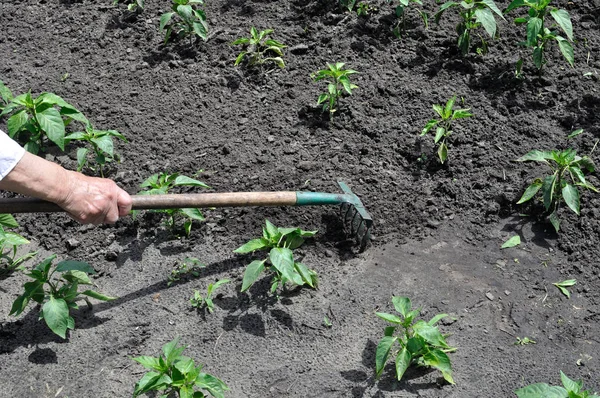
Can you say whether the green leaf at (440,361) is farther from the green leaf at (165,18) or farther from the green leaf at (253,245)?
the green leaf at (165,18)

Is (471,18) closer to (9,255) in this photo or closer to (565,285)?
(565,285)

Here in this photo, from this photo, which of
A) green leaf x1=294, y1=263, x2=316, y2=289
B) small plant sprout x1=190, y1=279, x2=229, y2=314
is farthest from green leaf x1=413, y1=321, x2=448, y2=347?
small plant sprout x1=190, y1=279, x2=229, y2=314

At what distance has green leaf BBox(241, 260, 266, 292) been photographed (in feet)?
11.8

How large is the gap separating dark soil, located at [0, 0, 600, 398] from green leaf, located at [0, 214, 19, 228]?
229mm

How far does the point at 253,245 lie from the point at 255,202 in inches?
8.3

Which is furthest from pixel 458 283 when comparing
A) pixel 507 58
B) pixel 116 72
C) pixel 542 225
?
pixel 116 72

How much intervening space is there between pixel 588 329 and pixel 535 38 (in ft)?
6.01

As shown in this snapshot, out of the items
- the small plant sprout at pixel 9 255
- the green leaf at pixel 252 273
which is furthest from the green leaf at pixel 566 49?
the small plant sprout at pixel 9 255

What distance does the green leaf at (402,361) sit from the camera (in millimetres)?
3213

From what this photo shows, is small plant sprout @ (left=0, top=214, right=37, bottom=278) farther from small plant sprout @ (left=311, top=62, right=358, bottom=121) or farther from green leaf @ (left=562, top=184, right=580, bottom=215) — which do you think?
green leaf @ (left=562, top=184, right=580, bottom=215)

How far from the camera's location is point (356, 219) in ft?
13.1

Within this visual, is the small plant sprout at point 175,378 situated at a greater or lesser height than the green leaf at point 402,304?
lesser

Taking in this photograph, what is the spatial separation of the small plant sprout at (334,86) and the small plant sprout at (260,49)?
40cm

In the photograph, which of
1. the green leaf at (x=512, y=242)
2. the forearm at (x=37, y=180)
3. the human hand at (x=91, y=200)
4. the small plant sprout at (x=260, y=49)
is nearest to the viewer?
the forearm at (x=37, y=180)
